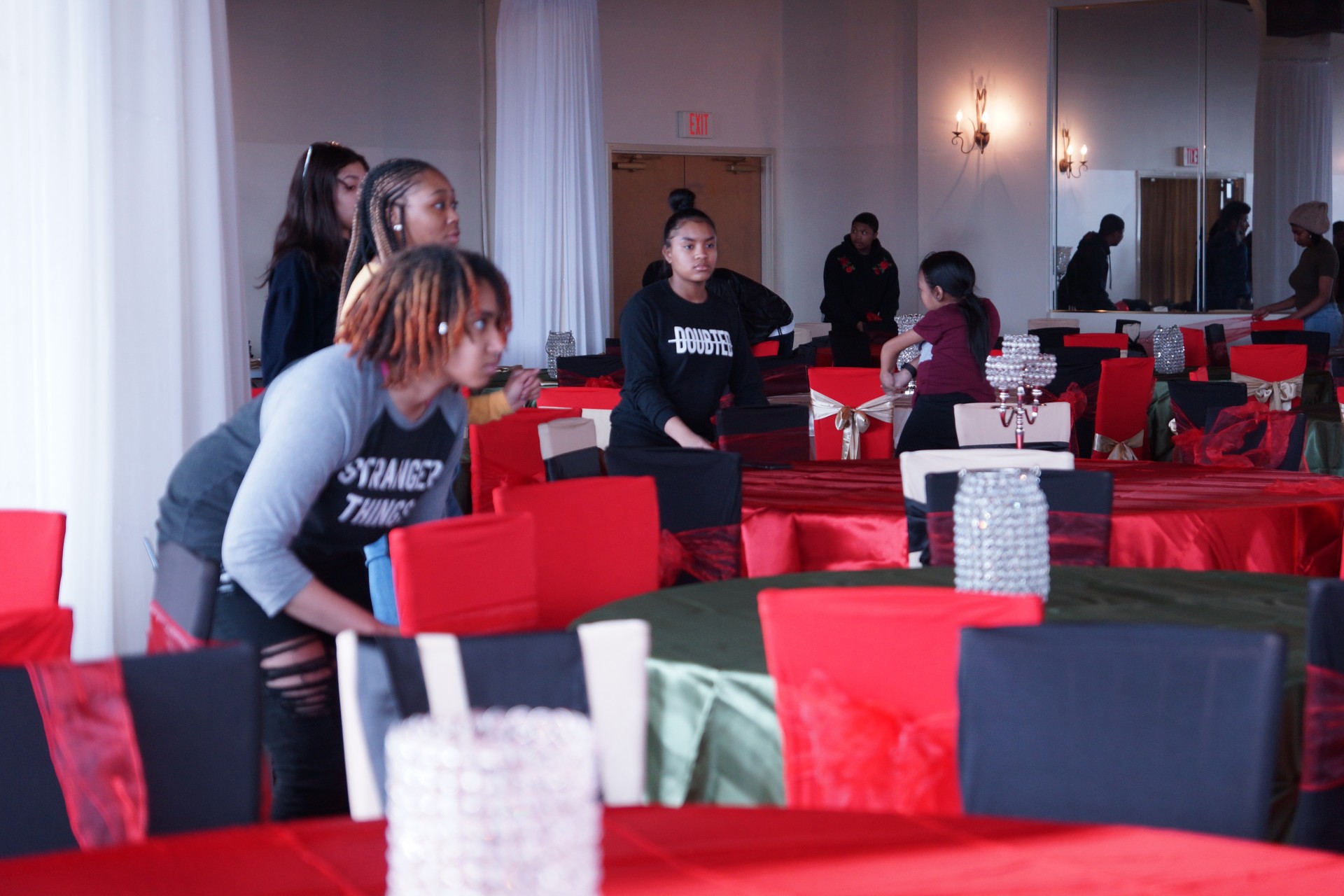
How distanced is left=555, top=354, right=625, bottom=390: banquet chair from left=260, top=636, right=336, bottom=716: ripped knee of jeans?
17.1ft

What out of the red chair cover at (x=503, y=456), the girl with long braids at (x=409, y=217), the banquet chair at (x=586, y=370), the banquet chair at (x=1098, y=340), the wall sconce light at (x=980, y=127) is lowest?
the red chair cover at (x=503, y=456)

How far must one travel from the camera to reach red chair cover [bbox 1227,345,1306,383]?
7.54m

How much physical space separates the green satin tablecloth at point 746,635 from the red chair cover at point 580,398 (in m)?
3.15

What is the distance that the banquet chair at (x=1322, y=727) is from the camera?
6.20 ft

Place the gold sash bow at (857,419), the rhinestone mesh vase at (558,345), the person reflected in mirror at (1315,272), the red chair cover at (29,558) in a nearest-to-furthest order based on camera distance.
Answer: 1. the red chair cover at (29,558)
2. the gold sash bow at (857,419)
3. the rhinestone mesh vase at (558,345)
4. the person reflected in mirror at (1315,272)

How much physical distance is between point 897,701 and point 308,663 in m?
1.04

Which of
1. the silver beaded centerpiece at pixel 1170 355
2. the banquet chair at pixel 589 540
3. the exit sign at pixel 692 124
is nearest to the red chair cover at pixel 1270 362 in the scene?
the silver beaded centerpiece at pixel 1170 355

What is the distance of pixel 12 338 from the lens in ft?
10.7

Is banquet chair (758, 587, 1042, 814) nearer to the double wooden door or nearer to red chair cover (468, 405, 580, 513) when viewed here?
red chair cover (468, 405, 580, 513)

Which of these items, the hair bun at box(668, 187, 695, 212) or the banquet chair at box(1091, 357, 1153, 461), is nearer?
the banquet chair at box(1091, 357, 1153, 461)

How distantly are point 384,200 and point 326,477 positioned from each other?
0.86 meters

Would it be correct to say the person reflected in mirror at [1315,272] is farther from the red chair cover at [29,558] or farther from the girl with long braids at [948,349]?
the red chair cover at [29,558]

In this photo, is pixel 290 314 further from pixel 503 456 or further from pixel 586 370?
pixel 586 370

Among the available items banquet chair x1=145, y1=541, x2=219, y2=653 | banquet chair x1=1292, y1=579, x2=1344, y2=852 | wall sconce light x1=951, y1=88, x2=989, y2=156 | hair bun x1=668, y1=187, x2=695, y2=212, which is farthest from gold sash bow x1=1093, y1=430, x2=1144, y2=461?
wall sconce light x1=951, y1=88, x2=989, y2=156
